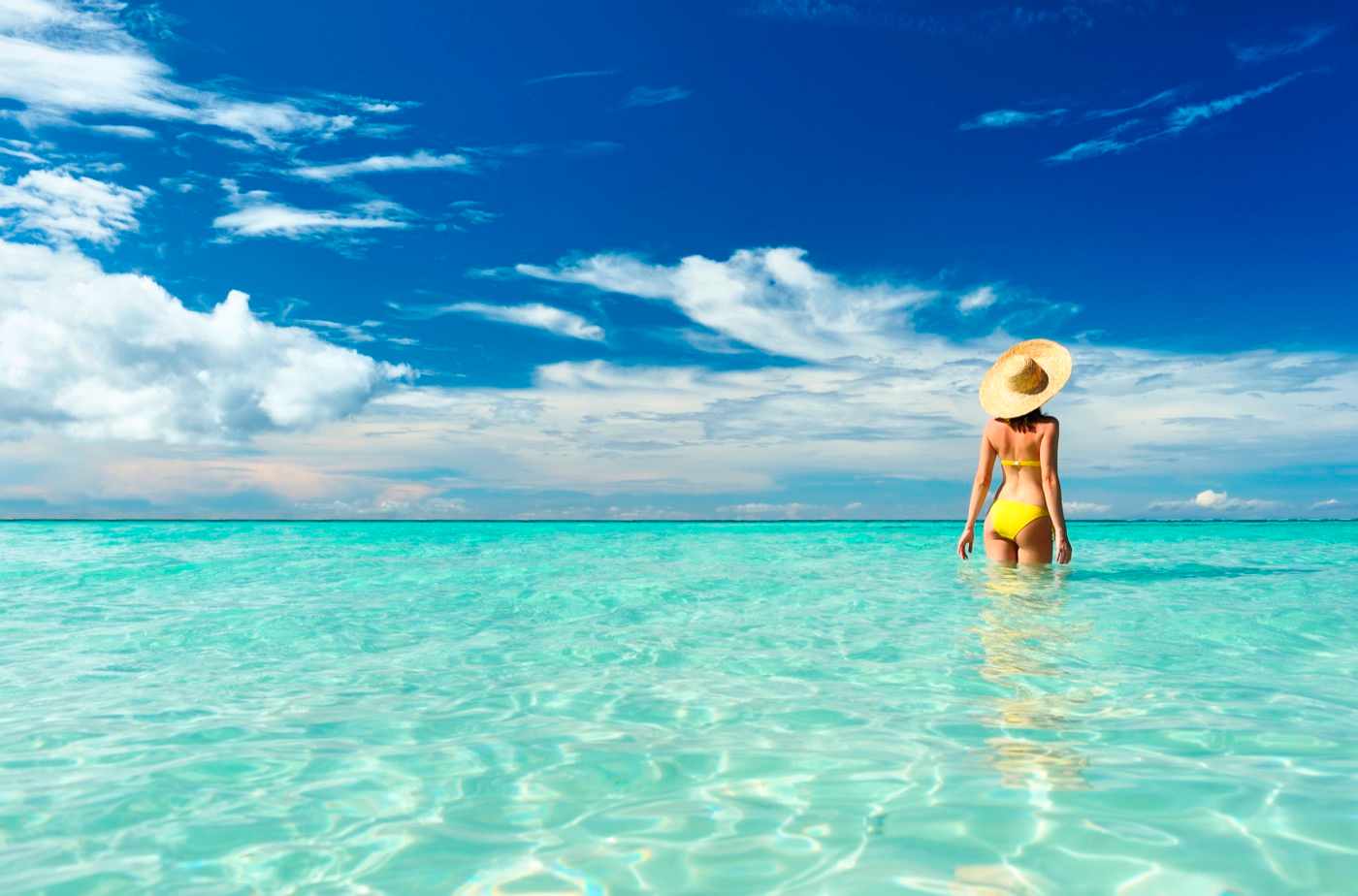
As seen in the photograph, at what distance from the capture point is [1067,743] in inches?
151

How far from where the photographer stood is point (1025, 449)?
9719mm

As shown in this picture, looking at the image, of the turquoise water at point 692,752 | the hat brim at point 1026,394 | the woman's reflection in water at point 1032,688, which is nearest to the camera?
the turquoise water at point 692,752

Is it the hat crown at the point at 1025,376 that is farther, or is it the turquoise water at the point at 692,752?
the hat crown at the point at 1025,376

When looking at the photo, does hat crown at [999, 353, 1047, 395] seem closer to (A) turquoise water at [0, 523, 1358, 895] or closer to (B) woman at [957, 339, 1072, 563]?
(B) woman at [957, 339, 1072, 563]

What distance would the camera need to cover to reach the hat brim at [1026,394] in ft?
31.2

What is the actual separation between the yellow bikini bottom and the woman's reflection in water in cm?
101

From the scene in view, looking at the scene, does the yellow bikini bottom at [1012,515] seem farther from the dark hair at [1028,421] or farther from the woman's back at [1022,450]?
the dark hair at [1028,421]

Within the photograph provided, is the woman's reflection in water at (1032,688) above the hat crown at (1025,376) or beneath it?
beneath

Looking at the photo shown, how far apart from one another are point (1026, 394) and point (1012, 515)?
5.15ft

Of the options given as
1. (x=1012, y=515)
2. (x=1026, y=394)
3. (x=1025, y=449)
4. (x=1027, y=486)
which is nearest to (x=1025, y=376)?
(x=1026, y=394)

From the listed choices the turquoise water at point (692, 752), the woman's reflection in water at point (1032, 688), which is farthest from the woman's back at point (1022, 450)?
the turquoise water at point (692, 752)

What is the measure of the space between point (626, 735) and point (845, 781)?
124 cm

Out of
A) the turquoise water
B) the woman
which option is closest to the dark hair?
the woman

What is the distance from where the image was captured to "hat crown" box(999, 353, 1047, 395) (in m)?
9.62
